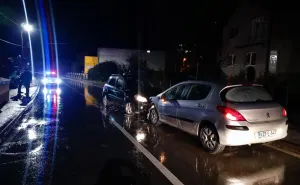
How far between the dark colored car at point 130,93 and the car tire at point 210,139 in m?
3.99

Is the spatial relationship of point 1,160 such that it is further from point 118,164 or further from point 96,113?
point 96,113

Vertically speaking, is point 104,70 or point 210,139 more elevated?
point 104,70

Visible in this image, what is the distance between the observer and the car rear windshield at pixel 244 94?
5.69 m

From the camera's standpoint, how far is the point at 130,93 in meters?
10.7

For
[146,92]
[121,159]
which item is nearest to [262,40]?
[146,92]

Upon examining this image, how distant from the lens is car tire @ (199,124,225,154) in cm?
571

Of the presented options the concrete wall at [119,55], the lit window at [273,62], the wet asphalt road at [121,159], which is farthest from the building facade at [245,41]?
the wet asphalt road at [121,159]

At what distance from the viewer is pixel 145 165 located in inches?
198

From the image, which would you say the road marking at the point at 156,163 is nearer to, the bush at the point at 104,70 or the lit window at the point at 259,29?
the lit window at the point at 259,29

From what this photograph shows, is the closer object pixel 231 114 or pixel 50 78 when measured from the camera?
pixel 231 114

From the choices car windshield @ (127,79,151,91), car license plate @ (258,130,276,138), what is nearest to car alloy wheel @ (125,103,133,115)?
car windshield @ (127,79,151,91)

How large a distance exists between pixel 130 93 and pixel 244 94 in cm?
571

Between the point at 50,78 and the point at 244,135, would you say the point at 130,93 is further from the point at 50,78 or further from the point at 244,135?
the point at 50,78

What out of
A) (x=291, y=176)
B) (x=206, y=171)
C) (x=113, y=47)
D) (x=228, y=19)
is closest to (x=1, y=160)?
(x=206, y=171)
